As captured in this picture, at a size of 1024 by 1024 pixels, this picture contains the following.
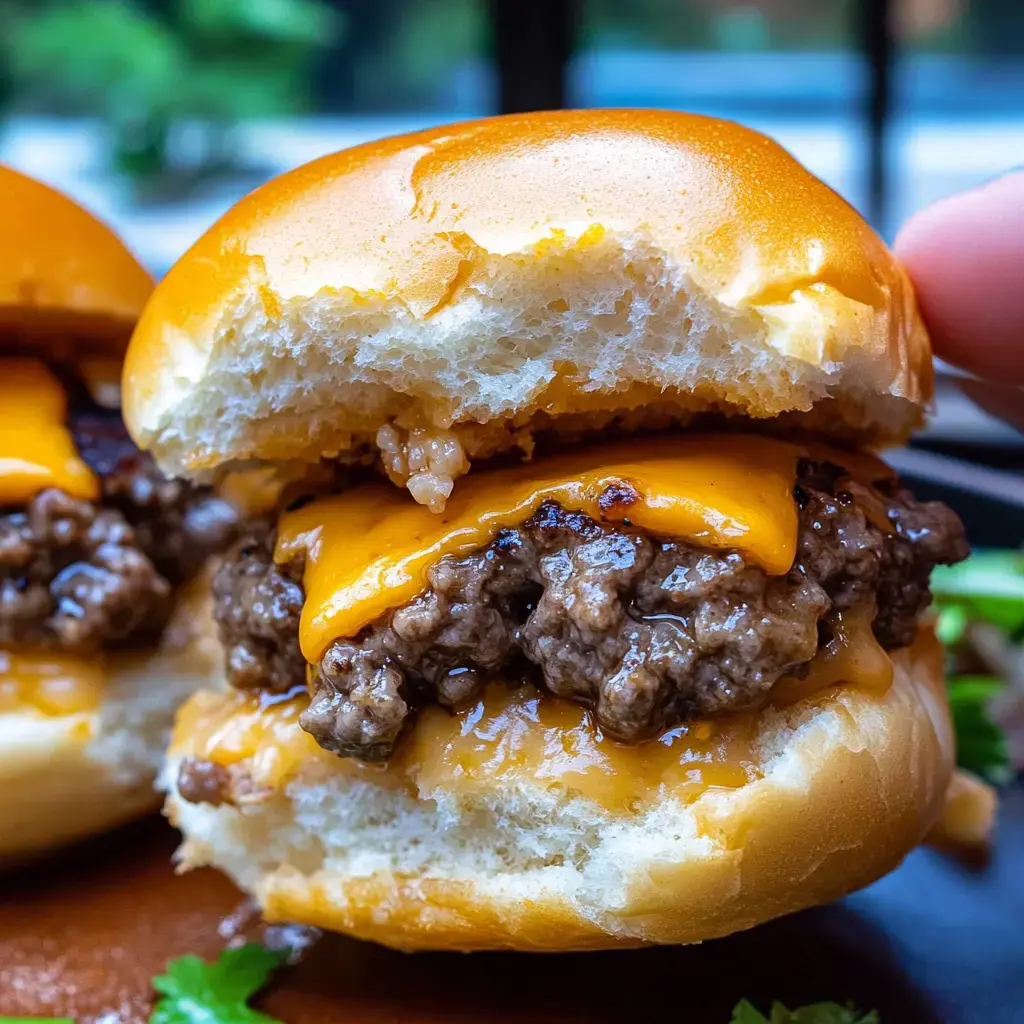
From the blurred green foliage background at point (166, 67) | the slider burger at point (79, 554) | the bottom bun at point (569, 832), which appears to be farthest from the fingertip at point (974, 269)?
the blurred green foliage background at point (166, 67)

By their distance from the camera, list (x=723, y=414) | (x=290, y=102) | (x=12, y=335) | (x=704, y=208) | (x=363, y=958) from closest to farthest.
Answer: (x=704, y=208) < (x=723, y=414) < (x=363, y=958) < (x=12, y=335) < (x=290, y=102)

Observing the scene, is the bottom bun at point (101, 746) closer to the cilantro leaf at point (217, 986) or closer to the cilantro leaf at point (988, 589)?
the cilantro leaf at point (217, 986)

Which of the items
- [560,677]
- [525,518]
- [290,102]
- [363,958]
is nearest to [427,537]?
[525,518]

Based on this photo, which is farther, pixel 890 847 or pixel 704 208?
pixel 890 847

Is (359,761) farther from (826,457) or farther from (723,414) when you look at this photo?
(826,457)

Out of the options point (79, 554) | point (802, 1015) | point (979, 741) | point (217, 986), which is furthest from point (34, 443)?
point (979, 741)

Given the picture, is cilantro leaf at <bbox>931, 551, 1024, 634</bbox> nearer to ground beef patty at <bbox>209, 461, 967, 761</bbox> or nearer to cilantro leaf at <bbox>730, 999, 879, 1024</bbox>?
ground beef patty at <bbox>209, 461, 967, 761</bbox>
